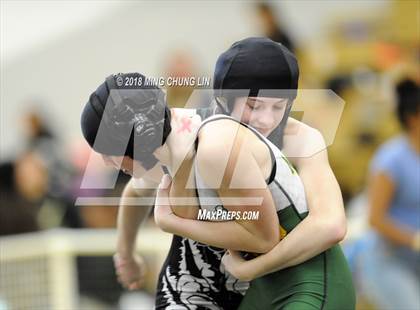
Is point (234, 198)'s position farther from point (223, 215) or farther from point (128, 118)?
point (128, 118)

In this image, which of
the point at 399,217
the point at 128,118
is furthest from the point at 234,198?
the point at 399,217

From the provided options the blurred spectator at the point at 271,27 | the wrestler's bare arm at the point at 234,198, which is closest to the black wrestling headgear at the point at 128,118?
the wrestler's bare arm at the point at 234,198

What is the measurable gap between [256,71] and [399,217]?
2.96m

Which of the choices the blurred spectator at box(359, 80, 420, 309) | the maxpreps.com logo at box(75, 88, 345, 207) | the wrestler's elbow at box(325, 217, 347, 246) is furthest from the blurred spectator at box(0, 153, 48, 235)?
the wrestler's elbow at box(325, 217, 347, 246)

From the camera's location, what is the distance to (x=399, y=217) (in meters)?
6.61

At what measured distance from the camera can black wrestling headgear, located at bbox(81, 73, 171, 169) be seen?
3736 millimetres

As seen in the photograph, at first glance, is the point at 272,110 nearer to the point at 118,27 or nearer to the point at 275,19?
the point at 275,19

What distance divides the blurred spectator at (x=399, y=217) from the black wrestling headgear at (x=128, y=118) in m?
2.93

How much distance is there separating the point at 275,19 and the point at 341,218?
16.4 ft

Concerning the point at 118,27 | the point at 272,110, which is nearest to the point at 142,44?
the point at 118,27

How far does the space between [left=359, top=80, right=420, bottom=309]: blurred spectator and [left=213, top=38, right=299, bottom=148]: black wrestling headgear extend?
2.70 metres

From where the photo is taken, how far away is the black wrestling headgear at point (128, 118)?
12.3 ft

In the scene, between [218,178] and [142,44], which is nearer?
[218,178]

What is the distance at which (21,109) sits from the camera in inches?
418
